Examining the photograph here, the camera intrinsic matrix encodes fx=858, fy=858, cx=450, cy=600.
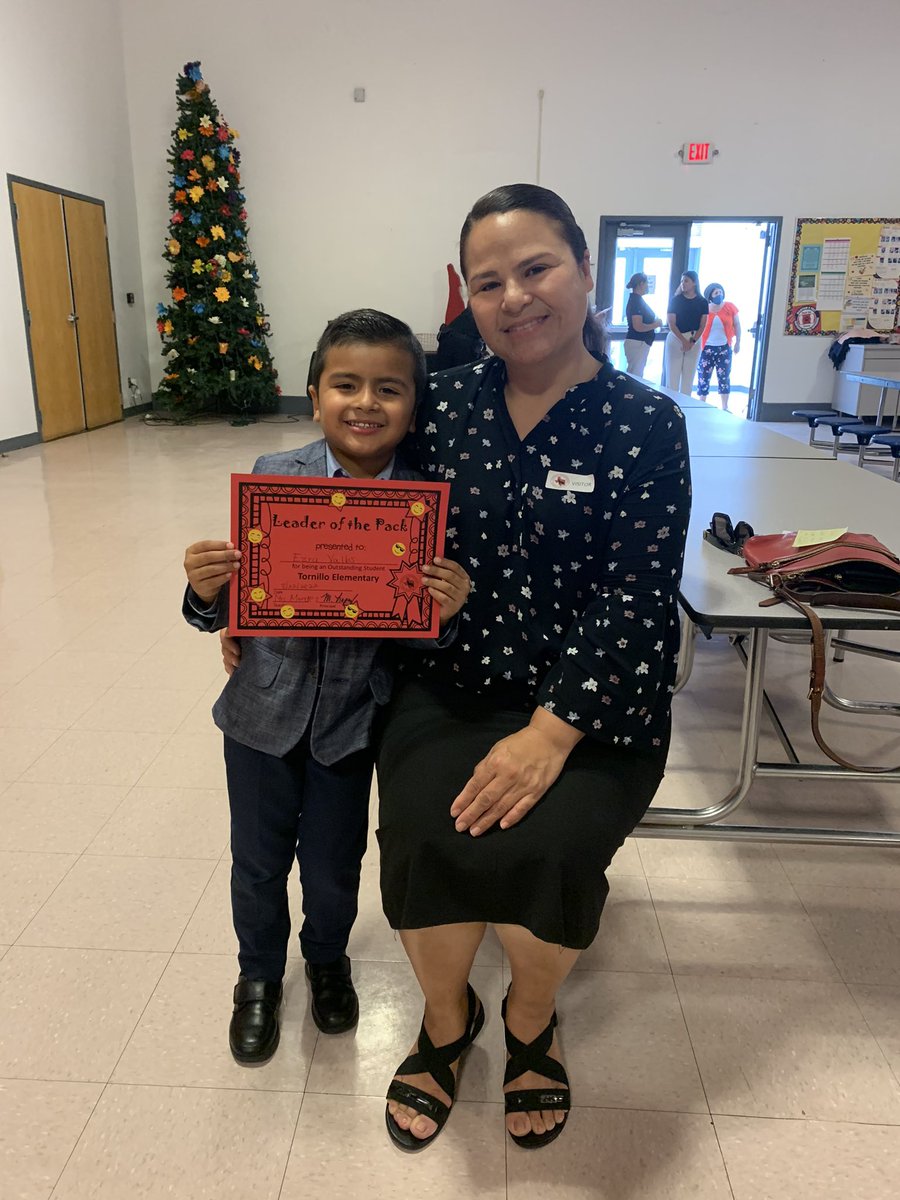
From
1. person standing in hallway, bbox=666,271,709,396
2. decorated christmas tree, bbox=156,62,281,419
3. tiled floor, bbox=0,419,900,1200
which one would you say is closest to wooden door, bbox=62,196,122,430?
decorated christmas tree, bbox=156,62,281,419

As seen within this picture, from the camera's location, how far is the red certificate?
116cm

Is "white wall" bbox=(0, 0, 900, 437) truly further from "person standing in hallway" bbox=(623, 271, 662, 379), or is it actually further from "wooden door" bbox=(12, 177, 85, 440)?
"wooden door" bbox=(12, 177, 85, 440)

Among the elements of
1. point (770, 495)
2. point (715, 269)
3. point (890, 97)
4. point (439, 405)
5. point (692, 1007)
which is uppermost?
point (890, 97)

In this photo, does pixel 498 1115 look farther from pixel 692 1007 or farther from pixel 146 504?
pixel 146 504

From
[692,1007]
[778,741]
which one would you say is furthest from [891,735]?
[692,1007]

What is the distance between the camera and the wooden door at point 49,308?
22.7ft

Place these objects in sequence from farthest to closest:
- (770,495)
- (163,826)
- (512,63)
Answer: (512,63)
(770,495)
(163,826)

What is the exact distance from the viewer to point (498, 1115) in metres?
1.27

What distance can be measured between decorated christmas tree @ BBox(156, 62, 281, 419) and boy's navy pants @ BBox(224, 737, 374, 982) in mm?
7572

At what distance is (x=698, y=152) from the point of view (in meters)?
8.38

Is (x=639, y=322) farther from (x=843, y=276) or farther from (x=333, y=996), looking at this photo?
(x=333, y=996)

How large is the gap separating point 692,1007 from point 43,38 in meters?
8.40

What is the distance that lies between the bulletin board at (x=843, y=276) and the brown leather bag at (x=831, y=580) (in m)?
8.38

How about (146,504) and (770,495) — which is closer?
(770,495)
